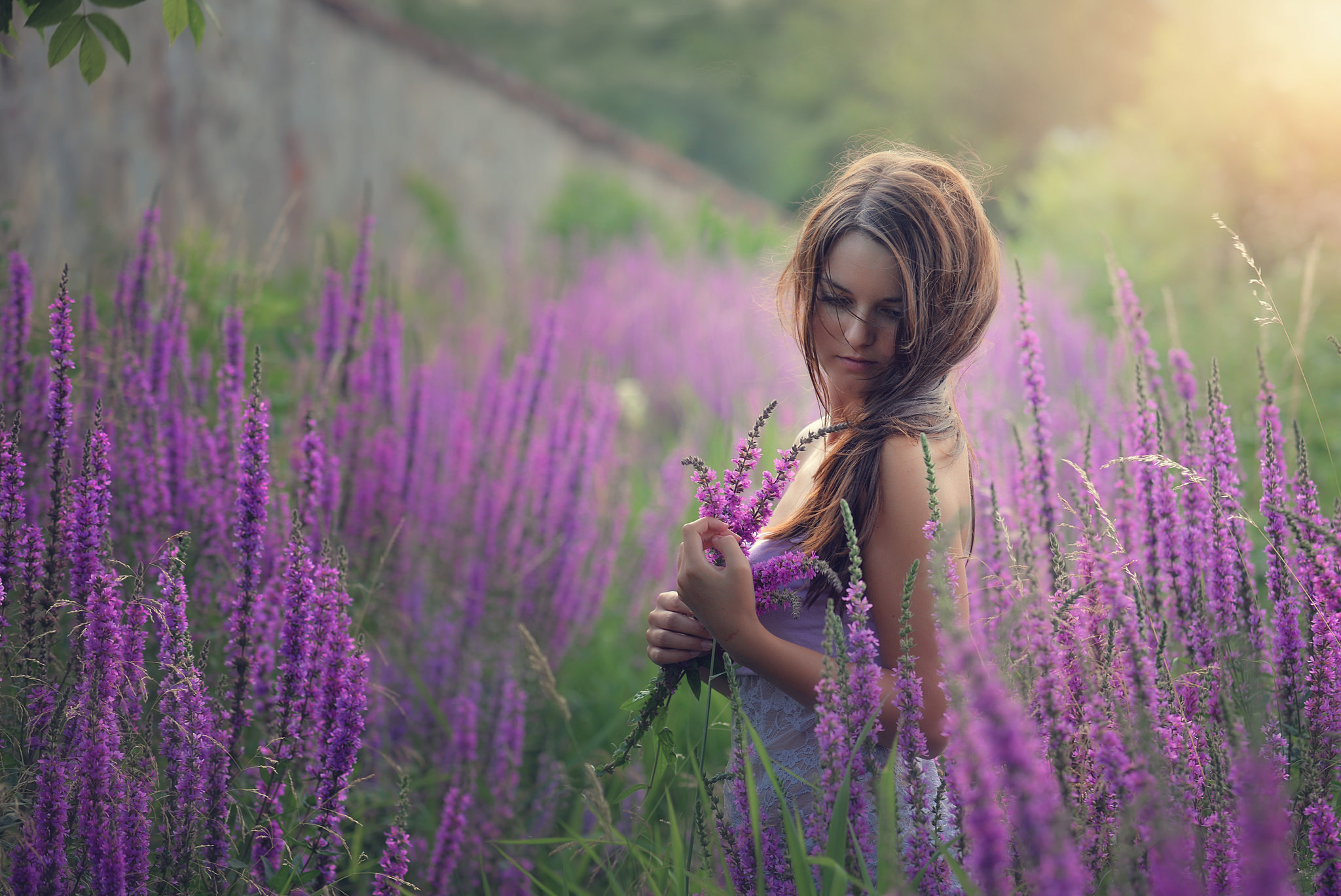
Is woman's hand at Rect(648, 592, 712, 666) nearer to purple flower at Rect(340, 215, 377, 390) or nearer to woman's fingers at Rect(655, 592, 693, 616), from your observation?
woman's fingers at Rect(655, 592, 693, 616)

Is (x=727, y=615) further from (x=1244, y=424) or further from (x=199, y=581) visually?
(x=1244, y=424)

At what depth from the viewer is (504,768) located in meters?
2.48

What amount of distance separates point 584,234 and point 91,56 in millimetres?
9622

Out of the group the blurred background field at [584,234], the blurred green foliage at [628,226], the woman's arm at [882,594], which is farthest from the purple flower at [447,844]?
the blurred green foliage at [628,226]

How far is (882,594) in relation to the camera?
1629mm

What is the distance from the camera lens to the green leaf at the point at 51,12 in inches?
66.9

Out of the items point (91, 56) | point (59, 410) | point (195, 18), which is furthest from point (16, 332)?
point (195, 18)

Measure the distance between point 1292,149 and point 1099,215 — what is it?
104 inches

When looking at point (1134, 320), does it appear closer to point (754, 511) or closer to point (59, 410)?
point (754, 511)

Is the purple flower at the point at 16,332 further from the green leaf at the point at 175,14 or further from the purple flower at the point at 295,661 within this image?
the purple flower at the point at 295,661

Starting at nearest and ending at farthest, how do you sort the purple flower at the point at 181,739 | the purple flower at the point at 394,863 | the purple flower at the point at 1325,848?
the purple flower at the point at 1325,848
the purple flower at the point at 181,739
the purple flower at the point at 394,863

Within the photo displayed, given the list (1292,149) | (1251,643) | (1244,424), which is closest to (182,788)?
(1251,643)

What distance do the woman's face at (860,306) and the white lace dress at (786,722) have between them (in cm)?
44

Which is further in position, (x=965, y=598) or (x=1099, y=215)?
(x=1099, y=215)
